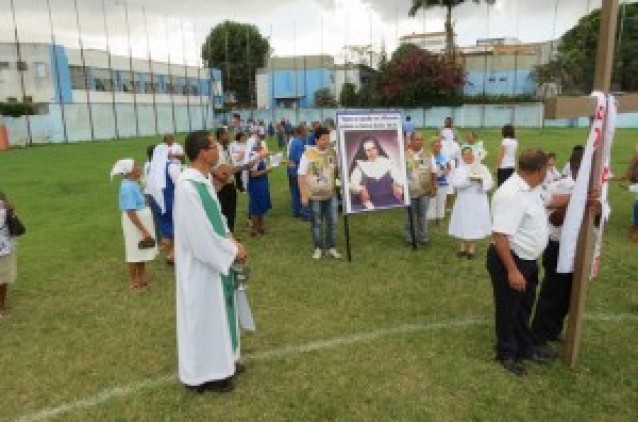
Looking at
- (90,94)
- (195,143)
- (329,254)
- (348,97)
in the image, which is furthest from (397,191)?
(348,97)

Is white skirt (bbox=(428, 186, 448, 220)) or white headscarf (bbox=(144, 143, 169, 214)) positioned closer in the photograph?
white headscarf (bbox=(144, 143, 169, 214))

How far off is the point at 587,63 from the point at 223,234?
50.0 meters

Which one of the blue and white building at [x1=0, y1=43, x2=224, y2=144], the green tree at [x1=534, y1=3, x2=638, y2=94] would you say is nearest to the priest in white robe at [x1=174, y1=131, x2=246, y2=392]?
the blue and white building at [x1=0, y1=43, x2=224, y2=144]

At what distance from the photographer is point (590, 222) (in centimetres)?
432

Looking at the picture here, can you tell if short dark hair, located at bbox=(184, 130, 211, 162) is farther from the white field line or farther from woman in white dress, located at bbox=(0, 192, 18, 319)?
woman in white dress, located at bbox=(0, 192, 18, 319)

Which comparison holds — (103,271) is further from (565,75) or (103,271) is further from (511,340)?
(565,75)

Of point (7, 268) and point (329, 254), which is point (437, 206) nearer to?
point (329, 254)

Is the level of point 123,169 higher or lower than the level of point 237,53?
lower

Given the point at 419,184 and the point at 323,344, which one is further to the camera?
the point at 419,184

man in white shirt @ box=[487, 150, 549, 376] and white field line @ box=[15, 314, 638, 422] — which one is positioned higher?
man in white shirt @ box=[487, 150, 549, 376]

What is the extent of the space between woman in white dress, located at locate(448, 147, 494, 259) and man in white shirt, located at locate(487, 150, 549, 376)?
10.6 ft

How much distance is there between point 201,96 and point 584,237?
52.7 meters

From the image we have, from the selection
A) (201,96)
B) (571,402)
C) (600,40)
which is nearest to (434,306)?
(571,402)

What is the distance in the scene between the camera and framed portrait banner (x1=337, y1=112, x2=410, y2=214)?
7984mm
